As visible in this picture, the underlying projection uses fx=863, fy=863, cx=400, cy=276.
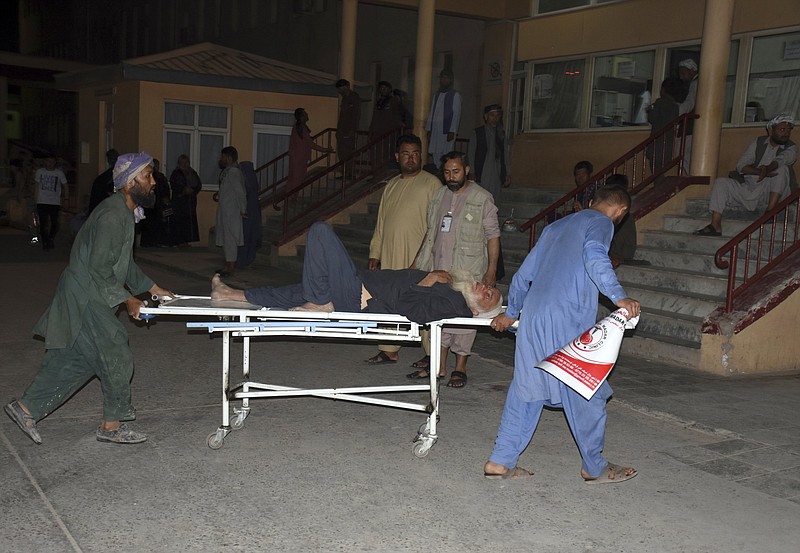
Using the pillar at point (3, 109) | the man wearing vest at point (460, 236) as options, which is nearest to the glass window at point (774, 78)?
the man wearing vest at point (460, 236)

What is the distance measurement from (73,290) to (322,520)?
7.07ft

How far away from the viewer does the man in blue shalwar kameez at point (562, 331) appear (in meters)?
4.80

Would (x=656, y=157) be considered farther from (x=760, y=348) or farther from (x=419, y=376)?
(x=419, y=376)

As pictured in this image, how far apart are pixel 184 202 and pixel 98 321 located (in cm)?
1238

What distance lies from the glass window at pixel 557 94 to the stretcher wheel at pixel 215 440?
40.2ft

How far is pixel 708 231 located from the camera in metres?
10.2

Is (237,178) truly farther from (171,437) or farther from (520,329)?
(520,329)

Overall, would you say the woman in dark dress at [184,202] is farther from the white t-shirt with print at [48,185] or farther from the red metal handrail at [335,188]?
the white t-shirt with print at [48,185]

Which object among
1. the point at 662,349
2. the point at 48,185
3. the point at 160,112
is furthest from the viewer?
the point at 160,112

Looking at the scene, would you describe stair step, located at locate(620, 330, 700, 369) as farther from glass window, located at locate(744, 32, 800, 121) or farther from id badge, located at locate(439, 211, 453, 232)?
glass window, located at locate(744, 32, 800, 121)

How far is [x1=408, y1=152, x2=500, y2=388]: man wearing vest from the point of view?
693cm

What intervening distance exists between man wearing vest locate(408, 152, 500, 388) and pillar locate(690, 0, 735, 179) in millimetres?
5344

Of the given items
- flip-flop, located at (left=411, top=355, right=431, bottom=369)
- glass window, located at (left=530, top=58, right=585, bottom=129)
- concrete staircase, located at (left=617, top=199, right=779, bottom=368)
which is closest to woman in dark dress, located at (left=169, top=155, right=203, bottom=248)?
glass window, located at (left=530, top=58, right=585, bottom=129)

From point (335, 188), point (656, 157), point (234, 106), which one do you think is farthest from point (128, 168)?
point (234, 106)
